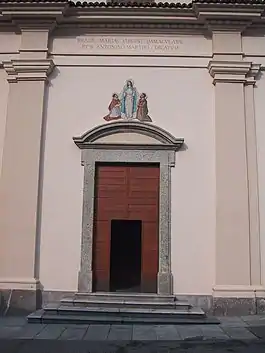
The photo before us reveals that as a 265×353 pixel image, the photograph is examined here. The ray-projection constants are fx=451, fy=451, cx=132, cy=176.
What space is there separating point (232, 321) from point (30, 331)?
377 centimetres

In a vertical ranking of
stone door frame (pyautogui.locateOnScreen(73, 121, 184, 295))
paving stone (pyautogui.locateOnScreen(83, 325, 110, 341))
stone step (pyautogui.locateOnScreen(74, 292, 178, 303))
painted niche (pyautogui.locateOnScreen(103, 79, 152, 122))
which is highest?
painted niche (pyautogui.locateOnScreen(103, 79, 152, 122))

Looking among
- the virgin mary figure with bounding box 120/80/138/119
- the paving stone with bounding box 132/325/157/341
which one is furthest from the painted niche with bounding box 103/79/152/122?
the paving stone with bounding box 132/325/157/341

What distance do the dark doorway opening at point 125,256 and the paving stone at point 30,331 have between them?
2145 millimetres

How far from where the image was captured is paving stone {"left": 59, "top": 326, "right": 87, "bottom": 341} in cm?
721

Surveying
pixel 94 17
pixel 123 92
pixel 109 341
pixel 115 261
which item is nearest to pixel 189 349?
pixel 109 341

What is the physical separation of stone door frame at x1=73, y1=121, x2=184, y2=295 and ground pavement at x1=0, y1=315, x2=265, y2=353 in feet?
6.27

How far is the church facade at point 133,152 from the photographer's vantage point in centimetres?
953

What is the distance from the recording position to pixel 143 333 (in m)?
7.54

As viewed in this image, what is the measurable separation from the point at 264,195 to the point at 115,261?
3604 millimetres

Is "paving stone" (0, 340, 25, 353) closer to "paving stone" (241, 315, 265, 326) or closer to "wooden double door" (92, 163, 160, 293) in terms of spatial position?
"wooden double door" (92, 163, 160, 293)

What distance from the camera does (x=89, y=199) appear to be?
9859mm

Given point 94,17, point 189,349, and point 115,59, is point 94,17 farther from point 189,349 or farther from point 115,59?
Result: point 189,349

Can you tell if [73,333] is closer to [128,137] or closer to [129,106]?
[128,137]

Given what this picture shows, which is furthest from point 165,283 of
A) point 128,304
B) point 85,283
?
point 85,283
